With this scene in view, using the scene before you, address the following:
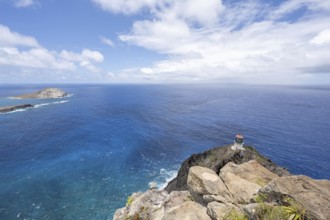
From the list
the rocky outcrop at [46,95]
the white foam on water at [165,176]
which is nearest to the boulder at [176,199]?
the white foam on water at [165,176]

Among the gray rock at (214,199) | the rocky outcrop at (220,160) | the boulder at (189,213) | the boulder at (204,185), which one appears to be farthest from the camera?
the rocky outcrop at (220,160)

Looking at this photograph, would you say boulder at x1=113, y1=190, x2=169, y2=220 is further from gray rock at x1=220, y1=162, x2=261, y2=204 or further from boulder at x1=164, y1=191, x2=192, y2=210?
gray rock at x1=220, y1=162, x2=261, y2=204

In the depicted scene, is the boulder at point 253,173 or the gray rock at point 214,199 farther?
the boulder at point 253,173

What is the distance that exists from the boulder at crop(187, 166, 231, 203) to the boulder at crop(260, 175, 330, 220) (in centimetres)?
440

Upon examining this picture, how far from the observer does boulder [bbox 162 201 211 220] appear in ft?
49.7

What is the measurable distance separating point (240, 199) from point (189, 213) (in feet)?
15.5

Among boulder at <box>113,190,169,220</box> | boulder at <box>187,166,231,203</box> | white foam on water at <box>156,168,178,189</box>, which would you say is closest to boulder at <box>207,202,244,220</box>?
boulder at <box>187,166,231,203</box>

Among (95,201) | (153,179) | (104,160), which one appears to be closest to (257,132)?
(153,179)

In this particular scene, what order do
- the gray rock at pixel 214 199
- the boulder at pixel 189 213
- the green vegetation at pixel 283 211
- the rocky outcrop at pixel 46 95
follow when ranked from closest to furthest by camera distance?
the green vegetation at pixel 283 211 < the boulder at pixel 189 213 < the gray rock at pixel 214 199 < the rocky outcrop at pixel 46 95

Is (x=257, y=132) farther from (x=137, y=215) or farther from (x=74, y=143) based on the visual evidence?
(x=74, y=143)

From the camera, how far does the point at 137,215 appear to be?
2088cm

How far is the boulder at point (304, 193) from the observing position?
1006 centimetres

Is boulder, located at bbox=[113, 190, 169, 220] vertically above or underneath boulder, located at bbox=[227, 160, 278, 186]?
underneath

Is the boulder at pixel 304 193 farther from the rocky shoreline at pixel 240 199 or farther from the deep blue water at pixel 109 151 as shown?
the deep blue water at pixel 109 151
